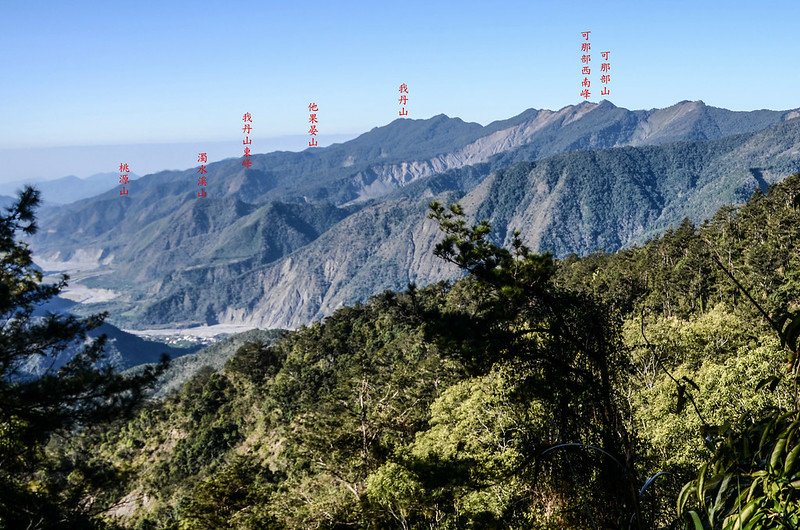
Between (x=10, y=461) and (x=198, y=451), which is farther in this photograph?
(x=198, y=451)

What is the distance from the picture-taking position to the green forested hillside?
123 inches

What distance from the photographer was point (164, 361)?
1300 centimetres

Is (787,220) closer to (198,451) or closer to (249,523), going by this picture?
(249,523)

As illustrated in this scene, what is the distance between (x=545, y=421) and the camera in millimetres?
11070

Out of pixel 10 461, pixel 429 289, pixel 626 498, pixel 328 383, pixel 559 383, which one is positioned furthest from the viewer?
pixel 429 289

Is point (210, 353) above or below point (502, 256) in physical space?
below

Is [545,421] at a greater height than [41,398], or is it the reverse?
[41,398]

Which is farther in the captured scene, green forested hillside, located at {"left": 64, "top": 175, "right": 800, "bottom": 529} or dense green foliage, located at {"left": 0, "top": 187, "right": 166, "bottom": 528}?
dense green foliage, located at {"left": 0, "top": 187, "right": 166, "bottom": 528}

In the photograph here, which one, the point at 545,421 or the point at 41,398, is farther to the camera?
the point at 41,398

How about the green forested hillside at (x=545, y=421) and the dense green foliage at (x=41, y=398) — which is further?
the dense green foliage at (x=41, y=398)

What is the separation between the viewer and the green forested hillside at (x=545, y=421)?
10.3ft

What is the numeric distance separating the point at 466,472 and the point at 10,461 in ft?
36.0

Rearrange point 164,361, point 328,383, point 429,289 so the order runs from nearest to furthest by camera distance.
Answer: point 164,361, point 328,383, point 429,289

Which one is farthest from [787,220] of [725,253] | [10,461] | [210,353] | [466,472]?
[210,353]
